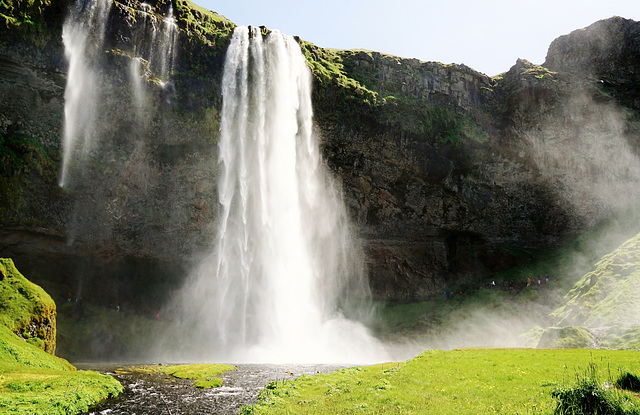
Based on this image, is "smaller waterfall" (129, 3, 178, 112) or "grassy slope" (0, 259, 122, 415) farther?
"smaller waterfall" (129, 3, 178, 112)

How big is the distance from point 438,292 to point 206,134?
34876mm

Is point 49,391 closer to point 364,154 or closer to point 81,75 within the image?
point 81,75

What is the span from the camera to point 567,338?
26.5 m

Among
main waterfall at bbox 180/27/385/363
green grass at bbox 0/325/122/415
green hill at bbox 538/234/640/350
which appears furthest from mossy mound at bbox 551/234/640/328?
green grass at bbox 0/325/122/415

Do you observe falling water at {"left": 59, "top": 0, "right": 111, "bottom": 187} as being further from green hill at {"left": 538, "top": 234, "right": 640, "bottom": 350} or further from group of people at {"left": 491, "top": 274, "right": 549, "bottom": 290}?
group of people at {"left": 491, "top": 274, "right": 549, "bottom": 290}

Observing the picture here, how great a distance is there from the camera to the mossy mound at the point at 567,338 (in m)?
25.8

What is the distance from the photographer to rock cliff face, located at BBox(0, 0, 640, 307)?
36844 millimetres

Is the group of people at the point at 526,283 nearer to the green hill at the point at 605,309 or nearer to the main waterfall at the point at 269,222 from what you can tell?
the green hill at the point at 605,309

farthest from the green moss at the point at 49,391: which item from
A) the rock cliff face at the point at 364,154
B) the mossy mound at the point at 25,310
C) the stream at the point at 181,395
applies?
the rock cliff face at the point at 364,154

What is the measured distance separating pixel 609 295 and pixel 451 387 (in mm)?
25815

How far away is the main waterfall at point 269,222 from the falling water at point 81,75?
12.3 metres

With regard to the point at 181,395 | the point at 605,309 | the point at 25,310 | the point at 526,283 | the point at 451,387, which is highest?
the point at 526,283

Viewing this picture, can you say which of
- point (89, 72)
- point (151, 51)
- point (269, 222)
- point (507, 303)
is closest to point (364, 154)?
point (269, 222)

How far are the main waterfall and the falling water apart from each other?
40.3 feet
